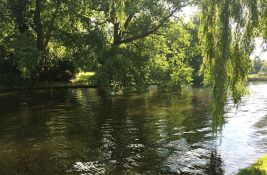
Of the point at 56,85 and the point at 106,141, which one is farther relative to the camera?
the point at 56,85

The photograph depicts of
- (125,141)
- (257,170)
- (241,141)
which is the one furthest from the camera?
(241,141)

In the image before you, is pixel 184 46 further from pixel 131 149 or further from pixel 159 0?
pixel 131 149

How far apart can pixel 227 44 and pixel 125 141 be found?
7.51 meters

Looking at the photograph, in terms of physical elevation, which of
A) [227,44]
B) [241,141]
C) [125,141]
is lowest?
[241,141]

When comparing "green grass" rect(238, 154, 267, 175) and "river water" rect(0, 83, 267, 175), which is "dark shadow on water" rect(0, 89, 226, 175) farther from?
Answer: "green grass" rect(238, 154, 267, 175)

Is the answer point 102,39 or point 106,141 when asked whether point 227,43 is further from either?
point 102,39

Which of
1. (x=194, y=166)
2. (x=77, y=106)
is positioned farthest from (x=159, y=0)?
(x=194, y=166)

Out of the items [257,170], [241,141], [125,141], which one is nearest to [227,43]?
[257,170]

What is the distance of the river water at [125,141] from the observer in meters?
14.0

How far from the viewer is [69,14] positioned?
125ft

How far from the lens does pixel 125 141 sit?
18.3 meters

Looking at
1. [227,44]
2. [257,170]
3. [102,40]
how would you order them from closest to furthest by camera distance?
[257,170]
[227,44]
[102,40]

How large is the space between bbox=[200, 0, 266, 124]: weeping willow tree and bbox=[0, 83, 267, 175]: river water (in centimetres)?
189

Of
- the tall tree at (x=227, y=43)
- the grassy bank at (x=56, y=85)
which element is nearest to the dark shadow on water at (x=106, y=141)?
the tall tree at (x=227, y=43)
